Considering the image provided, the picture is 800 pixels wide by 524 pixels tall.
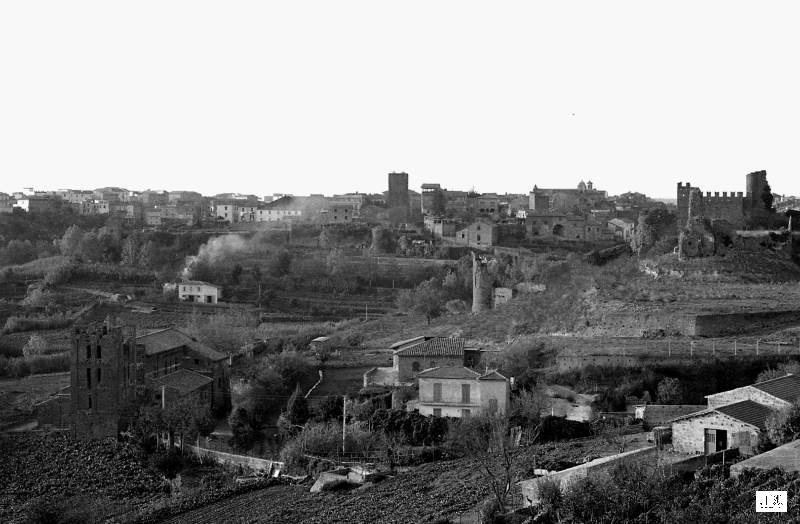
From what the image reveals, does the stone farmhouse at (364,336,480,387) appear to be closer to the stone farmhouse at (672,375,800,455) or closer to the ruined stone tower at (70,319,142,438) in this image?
the ruined stone tower at (70,319,142,438)

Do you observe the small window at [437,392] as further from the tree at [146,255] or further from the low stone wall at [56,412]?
the tree at [146,255]

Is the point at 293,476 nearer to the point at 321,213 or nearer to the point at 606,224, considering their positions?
the point at 606,224

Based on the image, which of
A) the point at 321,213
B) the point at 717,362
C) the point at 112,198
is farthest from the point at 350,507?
the point at 112,198

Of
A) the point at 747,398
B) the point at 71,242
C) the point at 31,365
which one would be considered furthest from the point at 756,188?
the point at 71,242

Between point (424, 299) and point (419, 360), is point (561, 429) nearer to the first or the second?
point (419, 360)

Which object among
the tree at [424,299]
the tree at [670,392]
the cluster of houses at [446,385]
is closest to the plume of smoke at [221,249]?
the tree at [424,299]

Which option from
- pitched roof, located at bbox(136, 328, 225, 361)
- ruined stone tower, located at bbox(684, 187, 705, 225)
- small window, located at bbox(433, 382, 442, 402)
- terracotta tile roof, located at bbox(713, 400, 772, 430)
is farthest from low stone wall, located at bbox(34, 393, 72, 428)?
ruined stone tower, located at bbox(684, 187, 705, 225)
